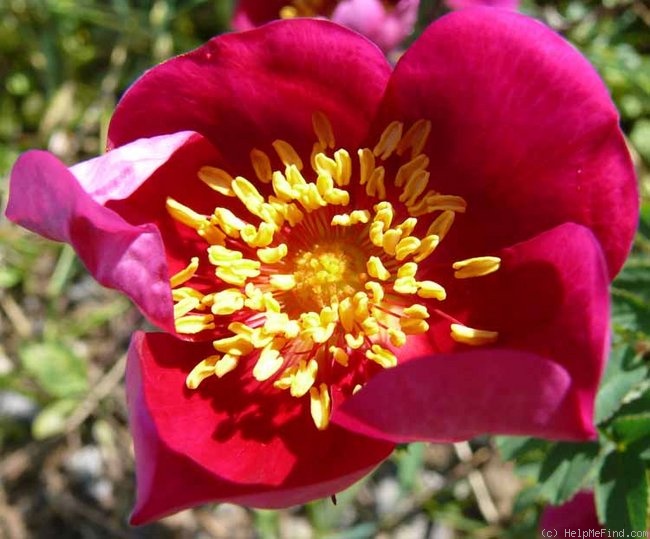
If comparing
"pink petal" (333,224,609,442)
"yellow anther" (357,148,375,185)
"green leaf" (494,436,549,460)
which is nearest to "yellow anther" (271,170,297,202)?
"yellow anther" (357,148,375,185)

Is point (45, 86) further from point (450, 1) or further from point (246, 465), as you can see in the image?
point (246, 465)

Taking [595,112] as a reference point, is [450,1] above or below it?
below

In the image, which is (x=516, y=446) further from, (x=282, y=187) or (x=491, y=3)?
(x=491, y=3)

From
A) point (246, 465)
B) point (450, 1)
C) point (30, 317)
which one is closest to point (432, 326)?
point (246, 465)

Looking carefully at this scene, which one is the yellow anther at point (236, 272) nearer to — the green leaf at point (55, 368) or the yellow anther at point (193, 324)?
the yellow anther at point (193, 324)

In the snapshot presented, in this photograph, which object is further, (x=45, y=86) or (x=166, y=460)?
(x=45, y=86)

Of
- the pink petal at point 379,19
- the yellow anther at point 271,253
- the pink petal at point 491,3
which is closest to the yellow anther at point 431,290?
the yellow anther at point 271,253
